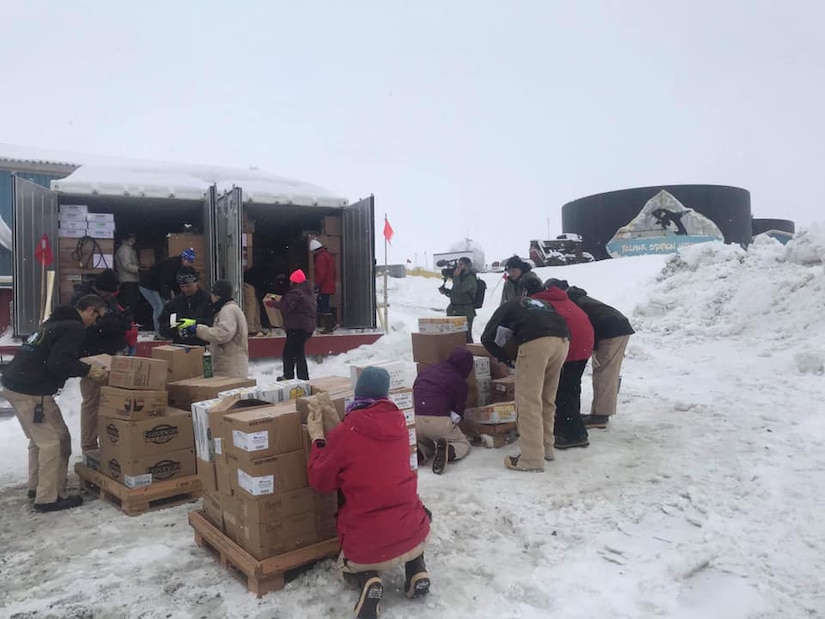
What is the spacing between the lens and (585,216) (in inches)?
1164

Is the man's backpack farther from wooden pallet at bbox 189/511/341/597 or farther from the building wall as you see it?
the building wall

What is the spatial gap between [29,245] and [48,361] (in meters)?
6.05

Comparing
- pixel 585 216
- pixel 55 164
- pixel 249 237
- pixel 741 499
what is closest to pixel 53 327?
pixel 741 499

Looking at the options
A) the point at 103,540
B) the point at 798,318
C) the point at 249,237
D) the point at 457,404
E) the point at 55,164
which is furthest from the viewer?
the point at 55,164

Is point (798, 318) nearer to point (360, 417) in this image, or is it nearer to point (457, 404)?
Answer: point (457, 404)

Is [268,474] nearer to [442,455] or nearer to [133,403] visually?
[133,403]

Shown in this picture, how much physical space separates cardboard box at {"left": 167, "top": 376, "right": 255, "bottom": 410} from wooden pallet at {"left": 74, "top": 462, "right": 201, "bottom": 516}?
2.11 ft

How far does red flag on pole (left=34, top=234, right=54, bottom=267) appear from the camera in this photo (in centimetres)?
970

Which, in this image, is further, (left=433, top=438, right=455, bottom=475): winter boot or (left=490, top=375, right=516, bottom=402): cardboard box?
(left=490, top=375, right=516, bottom=402): cardboard box

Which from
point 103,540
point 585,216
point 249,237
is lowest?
point 103,540

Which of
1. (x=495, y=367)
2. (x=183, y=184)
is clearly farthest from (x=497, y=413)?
(x=183, y=184)

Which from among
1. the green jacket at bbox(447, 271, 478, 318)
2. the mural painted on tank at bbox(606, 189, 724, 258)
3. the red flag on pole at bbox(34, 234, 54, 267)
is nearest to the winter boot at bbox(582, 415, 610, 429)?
the green jacket at bbox(447, 271, 478, 318)

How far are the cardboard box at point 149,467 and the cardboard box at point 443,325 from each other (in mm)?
2757

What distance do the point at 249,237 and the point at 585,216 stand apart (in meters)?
22.0
